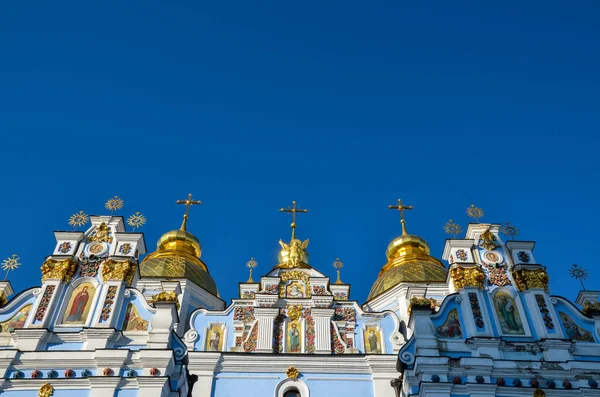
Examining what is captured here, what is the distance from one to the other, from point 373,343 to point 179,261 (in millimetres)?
10382

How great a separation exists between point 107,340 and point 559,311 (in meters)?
11.3

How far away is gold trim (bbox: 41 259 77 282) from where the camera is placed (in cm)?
1756

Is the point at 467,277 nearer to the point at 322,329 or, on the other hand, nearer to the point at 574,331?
the point at 574,331

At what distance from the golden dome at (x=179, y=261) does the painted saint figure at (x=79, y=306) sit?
→ 26.7 ft

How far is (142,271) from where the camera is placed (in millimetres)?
26203

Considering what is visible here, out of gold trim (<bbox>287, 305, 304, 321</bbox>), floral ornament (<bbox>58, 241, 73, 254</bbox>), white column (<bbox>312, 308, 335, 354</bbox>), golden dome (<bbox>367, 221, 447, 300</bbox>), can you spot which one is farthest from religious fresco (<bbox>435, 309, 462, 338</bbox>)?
floral ornament (<bbox>58, 241, 73, 254</bbox>)

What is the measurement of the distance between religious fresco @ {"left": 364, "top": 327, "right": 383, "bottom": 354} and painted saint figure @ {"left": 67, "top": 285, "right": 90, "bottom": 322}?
7.43m

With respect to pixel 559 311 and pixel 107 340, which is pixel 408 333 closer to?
pixel 559 311

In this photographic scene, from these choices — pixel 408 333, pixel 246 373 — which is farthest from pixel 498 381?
pixel 246 373

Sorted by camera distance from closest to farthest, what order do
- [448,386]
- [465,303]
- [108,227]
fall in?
[448,386]
[465,303]
[108,227]

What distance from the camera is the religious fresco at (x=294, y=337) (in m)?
18.1

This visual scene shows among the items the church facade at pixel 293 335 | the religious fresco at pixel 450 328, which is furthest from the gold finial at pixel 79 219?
the religious fresco at pixel 450 328

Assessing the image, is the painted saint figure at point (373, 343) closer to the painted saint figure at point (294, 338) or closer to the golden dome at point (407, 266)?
the painted saint figure at point (294, 338)

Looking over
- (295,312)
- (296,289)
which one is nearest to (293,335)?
(295,312)
